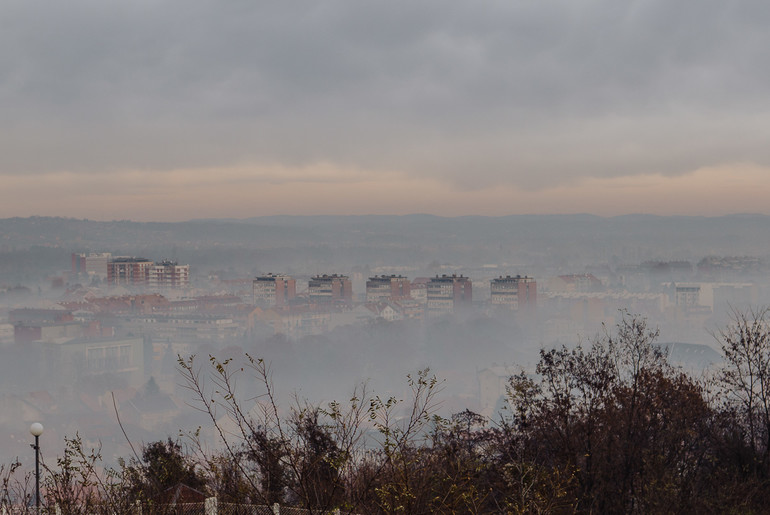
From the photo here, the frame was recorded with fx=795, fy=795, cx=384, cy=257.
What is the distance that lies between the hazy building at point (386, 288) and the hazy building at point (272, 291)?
12709mm

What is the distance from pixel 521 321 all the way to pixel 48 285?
79866 mm

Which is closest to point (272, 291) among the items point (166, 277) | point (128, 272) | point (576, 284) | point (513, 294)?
point (166, 277)

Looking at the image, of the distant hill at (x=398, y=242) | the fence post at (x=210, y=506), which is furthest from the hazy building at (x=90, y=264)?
the fence post at (x=210, y=506)

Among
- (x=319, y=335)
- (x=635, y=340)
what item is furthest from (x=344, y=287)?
(x=635, y=340)

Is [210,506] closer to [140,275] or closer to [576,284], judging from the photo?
[140,275]

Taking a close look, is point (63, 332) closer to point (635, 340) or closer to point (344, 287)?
point (344, 287)

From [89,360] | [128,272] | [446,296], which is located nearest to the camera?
[89,360]

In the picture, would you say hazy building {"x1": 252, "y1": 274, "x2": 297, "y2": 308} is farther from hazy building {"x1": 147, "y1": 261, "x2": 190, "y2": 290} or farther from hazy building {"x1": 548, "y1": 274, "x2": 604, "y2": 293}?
hazy building {"x1": 548, "y1": 274, "x2": 604, "y2": 293}

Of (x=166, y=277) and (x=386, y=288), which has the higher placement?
(x=166, y=277)

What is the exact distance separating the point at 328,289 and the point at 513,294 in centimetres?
3009

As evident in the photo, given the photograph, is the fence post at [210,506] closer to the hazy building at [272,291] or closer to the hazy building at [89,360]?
the hazy building at [89,360]

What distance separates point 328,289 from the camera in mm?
128500

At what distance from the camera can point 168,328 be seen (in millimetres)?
117688

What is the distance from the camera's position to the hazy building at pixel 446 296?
12850 cm
